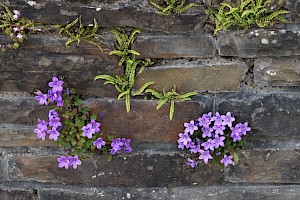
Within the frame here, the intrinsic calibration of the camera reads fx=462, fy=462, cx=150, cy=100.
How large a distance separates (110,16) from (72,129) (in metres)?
0.50

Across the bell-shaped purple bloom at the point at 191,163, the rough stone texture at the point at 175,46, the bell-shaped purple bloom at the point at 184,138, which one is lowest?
the bell-shaped purple bloom at the point at 191,163

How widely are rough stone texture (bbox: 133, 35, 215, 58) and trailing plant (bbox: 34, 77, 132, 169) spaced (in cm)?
34

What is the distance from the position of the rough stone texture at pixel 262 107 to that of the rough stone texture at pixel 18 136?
2.58 feet

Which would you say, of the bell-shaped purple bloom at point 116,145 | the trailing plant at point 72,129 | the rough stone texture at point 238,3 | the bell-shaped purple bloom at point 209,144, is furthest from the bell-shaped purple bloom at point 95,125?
the rough stone texture at point 238,3

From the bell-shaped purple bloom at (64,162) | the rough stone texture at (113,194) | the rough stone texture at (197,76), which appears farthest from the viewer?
the rough stone texture at (113,194)

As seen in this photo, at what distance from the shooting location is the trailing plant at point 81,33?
5.89 ft

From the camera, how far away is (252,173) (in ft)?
6.74

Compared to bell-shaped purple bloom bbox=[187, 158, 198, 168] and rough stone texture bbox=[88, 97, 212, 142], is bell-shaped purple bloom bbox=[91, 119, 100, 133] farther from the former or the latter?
bell-shaped purple bloom bbox=[187, 158, 198, 168]

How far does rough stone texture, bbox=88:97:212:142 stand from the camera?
1.92 metres

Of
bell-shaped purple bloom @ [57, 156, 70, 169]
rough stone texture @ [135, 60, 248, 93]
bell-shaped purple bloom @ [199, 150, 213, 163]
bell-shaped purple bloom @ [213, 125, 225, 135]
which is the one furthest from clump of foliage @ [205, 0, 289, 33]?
bell-shaped purple bloom @ [57, 156, 70, 169]

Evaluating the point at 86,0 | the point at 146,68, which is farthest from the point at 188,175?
the point at 86,0

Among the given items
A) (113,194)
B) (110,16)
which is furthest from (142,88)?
(113,194)

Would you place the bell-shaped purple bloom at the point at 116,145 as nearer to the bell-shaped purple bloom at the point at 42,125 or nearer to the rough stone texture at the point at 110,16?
the bell-shaped purple bloom at the point at 42,125

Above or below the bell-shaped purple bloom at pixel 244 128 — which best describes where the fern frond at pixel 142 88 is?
above
